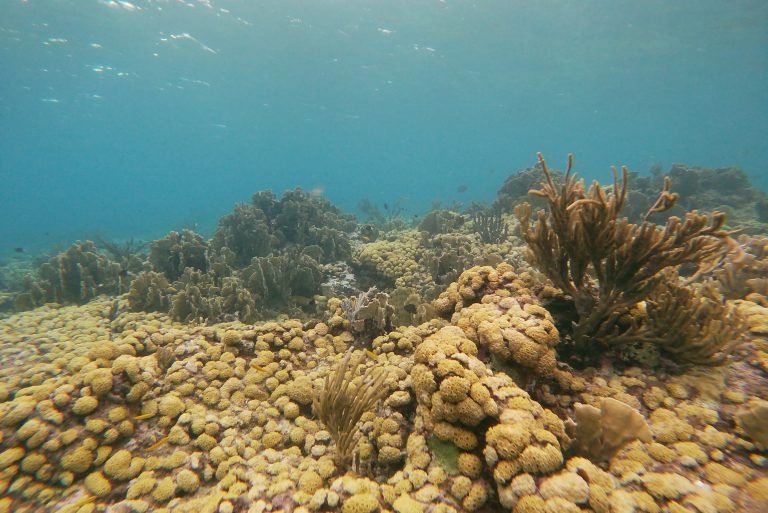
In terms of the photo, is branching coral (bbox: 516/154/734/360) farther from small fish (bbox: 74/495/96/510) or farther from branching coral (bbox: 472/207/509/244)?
branching coral (bbox: 472/207/509/244)

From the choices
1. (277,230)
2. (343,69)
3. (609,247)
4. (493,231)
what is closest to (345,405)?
(609,247)

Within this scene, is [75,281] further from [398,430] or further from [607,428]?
[607,428]

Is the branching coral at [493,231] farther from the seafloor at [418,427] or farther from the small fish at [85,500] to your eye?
the small fish at [85,500]

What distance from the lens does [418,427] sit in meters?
2.95

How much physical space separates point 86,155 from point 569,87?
11212 centimetres

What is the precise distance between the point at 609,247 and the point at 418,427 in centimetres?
246

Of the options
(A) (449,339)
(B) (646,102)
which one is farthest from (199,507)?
(B) (646,102)

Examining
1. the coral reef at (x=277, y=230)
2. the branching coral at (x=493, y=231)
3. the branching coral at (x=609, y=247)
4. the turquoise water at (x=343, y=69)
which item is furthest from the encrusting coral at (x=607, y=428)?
the turquoise water at (x=343, y=69)

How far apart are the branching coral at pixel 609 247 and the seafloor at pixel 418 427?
A: 1.59 feet

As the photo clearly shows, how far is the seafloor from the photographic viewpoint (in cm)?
226

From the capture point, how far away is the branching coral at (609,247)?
291 cm

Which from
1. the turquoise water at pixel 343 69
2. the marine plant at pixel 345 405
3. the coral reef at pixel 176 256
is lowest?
the coral reef at pixel 176 256

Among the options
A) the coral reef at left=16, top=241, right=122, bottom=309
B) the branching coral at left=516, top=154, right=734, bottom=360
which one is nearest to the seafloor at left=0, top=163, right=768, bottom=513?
the branching coral at left=516, top=154, right=734, bottom=360

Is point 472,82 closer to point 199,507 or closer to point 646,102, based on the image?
point 646,102
